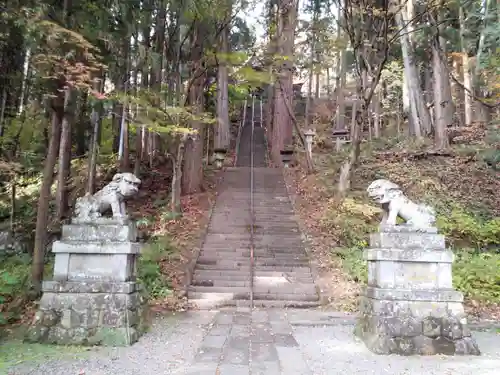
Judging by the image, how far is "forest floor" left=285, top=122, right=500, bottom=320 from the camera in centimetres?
846

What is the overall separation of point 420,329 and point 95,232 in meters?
4.49

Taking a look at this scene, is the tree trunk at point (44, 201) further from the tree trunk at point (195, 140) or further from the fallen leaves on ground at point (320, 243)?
the fallen leaves on ground at point (320, 243)

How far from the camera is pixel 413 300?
548 cm

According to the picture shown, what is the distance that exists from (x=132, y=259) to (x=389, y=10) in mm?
8985

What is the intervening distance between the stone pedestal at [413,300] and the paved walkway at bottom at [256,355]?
22 centimetres

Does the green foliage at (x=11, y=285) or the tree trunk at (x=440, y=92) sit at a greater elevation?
the tree trunk at (x=440, y=92)

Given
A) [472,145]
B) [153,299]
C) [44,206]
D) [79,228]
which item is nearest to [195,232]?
[153,299]

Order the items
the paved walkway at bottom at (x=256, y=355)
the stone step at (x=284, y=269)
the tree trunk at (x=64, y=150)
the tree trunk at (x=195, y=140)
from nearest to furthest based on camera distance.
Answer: the paved walkway at bottom at (x=256, y=355) < the tree trunk at (x=64, y=150) < the stone step at (x=284, y=269) < the tree trunk at (x=195, y=140)

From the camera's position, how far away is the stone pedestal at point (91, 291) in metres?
5.61

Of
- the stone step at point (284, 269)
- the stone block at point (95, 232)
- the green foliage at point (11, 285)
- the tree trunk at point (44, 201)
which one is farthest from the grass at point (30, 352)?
the stone step at point (284, 269)

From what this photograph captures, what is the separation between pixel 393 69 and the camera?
913 inches

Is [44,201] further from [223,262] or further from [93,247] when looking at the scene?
[223,262]

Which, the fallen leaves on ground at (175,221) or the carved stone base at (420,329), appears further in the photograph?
the fallen leaves on ground at (175,221)

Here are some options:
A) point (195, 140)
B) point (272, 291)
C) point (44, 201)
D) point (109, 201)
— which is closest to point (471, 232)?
point (272, 291)
